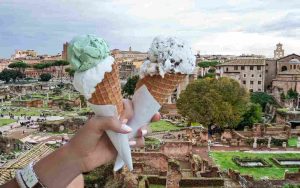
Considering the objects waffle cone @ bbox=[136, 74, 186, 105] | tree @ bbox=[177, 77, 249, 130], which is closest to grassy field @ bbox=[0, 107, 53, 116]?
tree @ bbox=[177, 77, 249, 130]

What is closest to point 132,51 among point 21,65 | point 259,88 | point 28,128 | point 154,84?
point 21,65

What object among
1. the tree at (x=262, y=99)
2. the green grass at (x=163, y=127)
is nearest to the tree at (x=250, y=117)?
the green grass at (x=163, y=127)

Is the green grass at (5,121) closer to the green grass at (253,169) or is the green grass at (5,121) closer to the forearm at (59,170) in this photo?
the green grass at (253,169)

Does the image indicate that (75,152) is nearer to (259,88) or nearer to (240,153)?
(240,153)

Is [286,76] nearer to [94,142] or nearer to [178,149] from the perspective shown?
[178,149]

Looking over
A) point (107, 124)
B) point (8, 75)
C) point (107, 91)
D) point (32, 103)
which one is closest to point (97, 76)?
point (107, 91)

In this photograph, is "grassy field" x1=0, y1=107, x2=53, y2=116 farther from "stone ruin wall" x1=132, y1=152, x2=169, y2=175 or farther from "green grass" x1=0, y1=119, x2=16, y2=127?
"stone ruin wall" x1=132, y1=152, x2=169, y2=175
